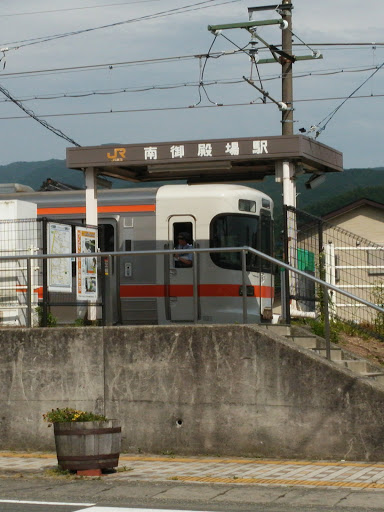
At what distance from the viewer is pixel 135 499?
38.0 ft

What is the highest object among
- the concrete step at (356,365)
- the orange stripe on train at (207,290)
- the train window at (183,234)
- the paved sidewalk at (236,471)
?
the train window at (183,234)

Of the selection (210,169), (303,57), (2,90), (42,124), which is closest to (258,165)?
(210,169)

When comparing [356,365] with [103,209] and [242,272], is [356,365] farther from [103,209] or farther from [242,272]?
[103,209]

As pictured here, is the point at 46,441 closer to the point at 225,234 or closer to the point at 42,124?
the point at 225,234

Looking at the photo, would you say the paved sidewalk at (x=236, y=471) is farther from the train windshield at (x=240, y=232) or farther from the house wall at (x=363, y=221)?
the house wall at (x=363, y=221)

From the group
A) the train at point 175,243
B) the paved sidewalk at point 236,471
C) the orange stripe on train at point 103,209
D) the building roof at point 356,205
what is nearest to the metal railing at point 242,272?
the train at point 175,243

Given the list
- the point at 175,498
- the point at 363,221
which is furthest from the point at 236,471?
the point at 363,221

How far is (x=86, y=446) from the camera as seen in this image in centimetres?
1343

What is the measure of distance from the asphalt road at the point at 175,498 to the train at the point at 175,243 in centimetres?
388

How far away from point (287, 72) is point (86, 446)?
17489 millimetres

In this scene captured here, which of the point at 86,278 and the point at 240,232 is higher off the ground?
the point at 240,232

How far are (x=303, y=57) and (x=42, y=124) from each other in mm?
16901

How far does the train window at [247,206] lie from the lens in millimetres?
20942

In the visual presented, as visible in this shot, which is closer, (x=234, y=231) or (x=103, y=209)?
(x=234, y=231)
